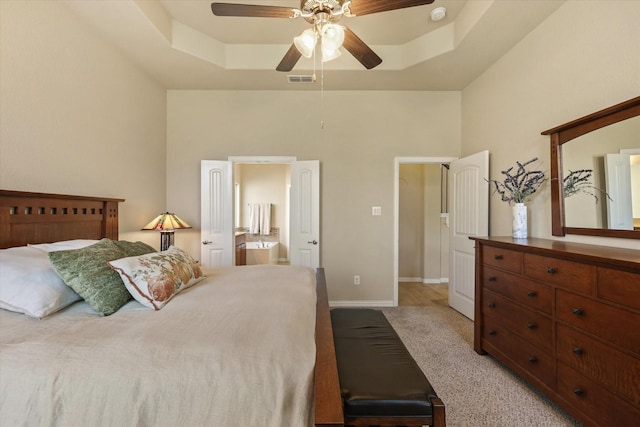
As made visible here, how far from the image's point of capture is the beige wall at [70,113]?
69.6 inches

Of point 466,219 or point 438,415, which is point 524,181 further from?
point 438,415

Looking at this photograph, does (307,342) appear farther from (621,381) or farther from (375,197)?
(375,197)

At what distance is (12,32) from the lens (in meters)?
1.75

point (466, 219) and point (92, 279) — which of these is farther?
point (466, 219)

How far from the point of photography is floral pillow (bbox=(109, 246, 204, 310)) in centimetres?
135

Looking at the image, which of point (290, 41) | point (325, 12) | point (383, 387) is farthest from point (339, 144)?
Result: point (383, 387)

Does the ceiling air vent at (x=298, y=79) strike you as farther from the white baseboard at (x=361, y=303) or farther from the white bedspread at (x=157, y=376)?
the white bedspread at (x=157, y=376)

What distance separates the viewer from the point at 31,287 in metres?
1.24

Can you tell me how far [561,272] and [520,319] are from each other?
511 millimetres

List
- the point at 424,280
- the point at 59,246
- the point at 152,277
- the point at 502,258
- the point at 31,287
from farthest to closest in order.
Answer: the point at 424,280
the point at 502,258
the point at 59,246
the point at 152,277
the point at 31,287

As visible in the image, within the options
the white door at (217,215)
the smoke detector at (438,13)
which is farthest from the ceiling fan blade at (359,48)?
the white door at (217,215)

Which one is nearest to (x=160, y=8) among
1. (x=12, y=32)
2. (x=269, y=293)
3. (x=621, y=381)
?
(x=12, y=32)

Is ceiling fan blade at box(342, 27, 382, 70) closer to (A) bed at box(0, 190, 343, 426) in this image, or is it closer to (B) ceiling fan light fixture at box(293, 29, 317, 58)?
(B) ceiling fan light fixture at box(293, 29, 317, 58)

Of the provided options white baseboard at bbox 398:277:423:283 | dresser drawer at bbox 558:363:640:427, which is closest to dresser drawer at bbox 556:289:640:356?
dresser drawer at bbox 558:363:640:427
